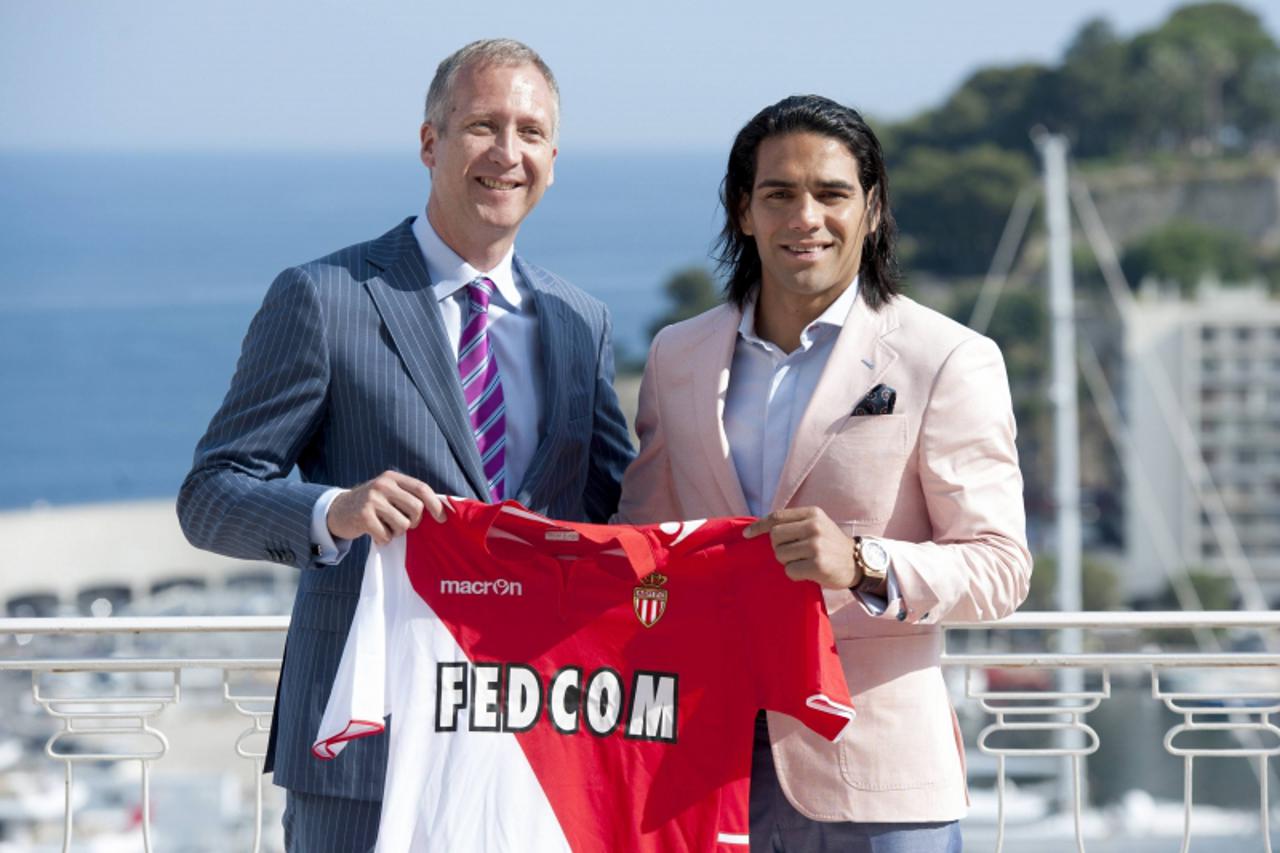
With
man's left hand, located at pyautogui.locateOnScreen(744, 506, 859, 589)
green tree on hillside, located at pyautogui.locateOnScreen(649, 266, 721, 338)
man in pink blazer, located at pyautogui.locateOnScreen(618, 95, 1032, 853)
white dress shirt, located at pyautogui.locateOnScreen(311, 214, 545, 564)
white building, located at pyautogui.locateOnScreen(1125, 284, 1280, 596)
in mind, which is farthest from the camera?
green tree on hillside, located at pyautogui.locateOnScreen(649, 266, 721, 338)

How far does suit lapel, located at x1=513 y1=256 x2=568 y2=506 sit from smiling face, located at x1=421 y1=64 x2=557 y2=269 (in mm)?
112

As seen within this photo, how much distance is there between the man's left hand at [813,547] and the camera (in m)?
2.02

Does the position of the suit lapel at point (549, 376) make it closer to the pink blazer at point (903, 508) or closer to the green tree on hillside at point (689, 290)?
the pink blazer at point (903, 508)

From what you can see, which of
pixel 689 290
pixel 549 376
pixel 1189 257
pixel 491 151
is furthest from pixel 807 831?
pixel 689 290

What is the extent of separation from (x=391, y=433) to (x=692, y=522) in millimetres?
434

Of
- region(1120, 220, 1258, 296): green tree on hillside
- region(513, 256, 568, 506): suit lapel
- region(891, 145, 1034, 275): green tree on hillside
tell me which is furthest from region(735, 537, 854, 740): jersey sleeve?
region(891, 145, 1034, 275): green tree on hillside

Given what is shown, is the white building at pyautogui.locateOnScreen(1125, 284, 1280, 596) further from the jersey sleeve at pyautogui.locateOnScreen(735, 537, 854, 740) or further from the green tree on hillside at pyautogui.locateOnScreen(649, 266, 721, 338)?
the jersey sleeve at pyautogui.locateOnScreen(735, 537, 854, 740)

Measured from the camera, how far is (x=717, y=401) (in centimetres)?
226

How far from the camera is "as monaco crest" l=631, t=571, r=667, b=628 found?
85.4 inches

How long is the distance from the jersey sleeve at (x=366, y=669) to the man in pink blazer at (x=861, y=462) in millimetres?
438

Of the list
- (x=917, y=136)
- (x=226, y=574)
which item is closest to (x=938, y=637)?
(x=226, y=574)

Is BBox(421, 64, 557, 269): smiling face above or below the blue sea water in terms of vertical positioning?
below

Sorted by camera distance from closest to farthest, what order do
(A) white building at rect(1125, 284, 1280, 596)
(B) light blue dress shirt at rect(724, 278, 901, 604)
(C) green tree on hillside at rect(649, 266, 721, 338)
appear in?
(B) light blue dress shirt at rect(724, 278, 901, 604), (A) white building at rect(1125, 284, 1280, 596), (C) green tree on hillside at rect(649, 266, 721, 338)

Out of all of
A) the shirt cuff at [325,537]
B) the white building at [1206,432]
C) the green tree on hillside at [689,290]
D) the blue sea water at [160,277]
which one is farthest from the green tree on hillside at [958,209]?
the shirt cuff at [325,537]
